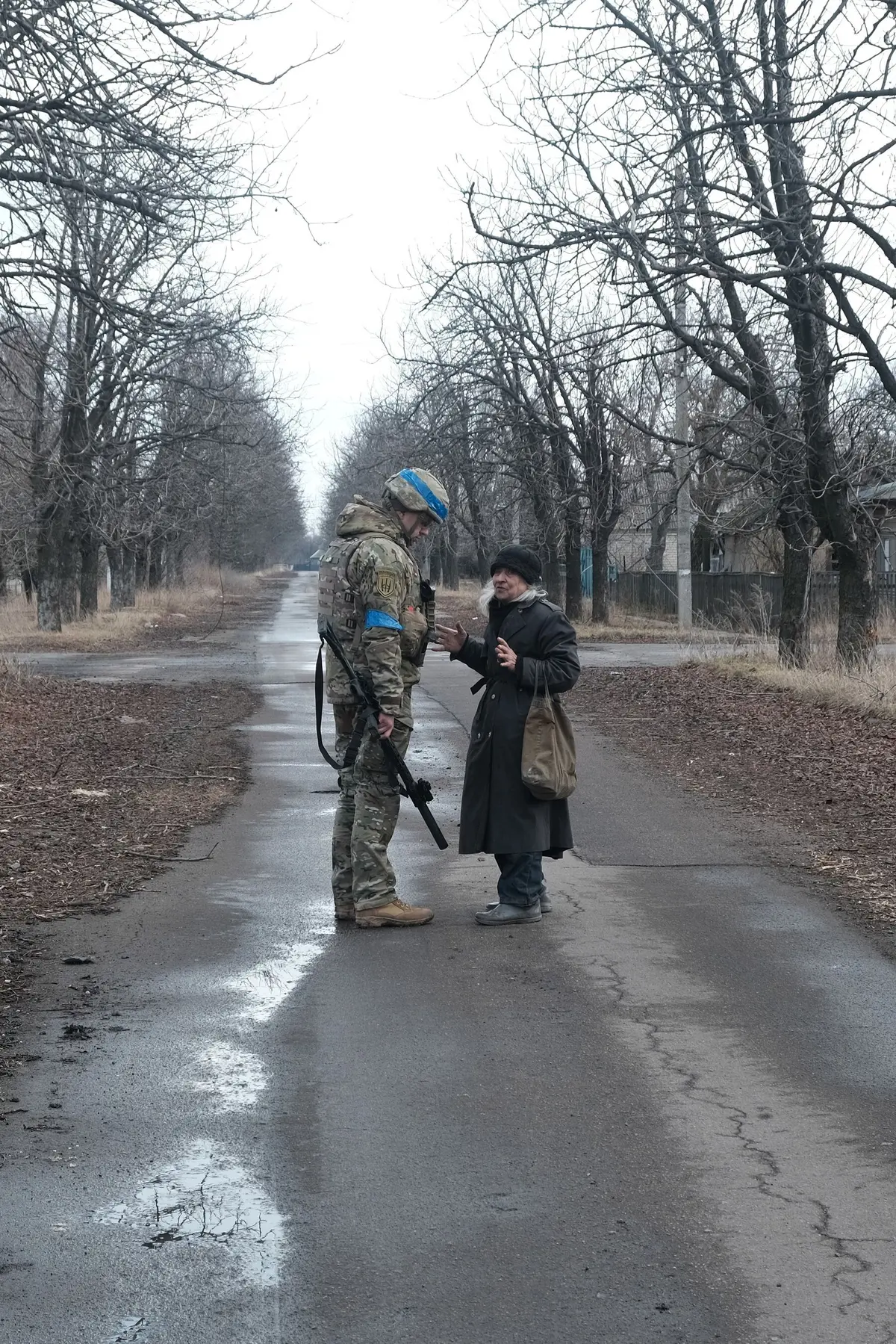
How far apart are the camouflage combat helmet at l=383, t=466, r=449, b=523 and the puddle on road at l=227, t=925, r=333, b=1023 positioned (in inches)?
80.5

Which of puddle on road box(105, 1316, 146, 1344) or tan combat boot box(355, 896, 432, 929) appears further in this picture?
tan combat boot box(355, 896, 432, 929)

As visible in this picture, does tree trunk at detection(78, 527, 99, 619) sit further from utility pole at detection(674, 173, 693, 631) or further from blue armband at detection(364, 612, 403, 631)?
blue armband at detection(364, 612, 403, 631)

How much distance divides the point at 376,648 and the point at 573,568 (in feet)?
99.8

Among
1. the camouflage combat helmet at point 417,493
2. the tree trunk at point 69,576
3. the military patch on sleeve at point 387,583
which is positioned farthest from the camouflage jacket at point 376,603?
the tree trunk at point 69,576

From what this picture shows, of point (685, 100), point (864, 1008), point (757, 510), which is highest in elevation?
point (685, 100)

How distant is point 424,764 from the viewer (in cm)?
1302

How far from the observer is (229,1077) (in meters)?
5.05

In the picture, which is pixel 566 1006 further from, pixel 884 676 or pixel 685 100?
pixel 884 676

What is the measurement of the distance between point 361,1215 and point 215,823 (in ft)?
20.8

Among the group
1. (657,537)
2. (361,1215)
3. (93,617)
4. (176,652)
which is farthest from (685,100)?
(657,537)

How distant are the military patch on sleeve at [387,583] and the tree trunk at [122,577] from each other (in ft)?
129

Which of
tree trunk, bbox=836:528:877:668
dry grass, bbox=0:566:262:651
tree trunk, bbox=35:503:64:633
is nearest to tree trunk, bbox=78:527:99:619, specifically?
dry grass, bbox=0:566:262:651

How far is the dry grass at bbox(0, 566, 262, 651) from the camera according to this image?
3216cm

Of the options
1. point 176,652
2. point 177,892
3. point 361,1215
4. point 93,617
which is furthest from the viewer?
point 93,617
